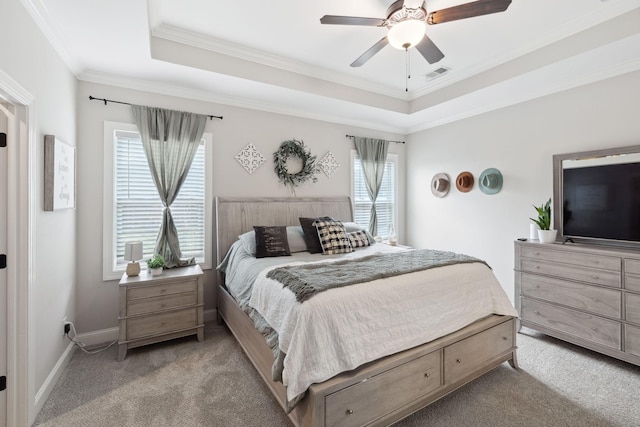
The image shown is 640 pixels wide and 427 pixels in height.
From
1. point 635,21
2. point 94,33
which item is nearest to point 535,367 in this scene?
point 635,21

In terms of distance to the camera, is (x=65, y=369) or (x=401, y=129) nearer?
(x=65, y=369)

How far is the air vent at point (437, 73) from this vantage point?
3.43m

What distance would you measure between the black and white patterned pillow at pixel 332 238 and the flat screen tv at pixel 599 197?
7.50 feet

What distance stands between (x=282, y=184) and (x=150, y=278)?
1903 mm

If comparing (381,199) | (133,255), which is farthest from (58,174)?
(381,199)

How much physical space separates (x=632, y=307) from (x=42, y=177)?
4676 mm

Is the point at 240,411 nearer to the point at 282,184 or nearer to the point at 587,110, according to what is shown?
the point at 282,184

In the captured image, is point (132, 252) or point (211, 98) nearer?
point (132, 252)

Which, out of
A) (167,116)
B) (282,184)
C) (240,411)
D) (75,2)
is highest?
(75,2)

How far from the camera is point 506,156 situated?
373 centimetres

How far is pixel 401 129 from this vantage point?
16.6ft

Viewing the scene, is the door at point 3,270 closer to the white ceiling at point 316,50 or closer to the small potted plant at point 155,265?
the white ceiling at point 316,50

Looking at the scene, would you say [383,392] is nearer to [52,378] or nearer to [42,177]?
[52,378]

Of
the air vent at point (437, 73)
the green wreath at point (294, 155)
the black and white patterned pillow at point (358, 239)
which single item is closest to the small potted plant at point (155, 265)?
the green wreath at point (294, 155)
